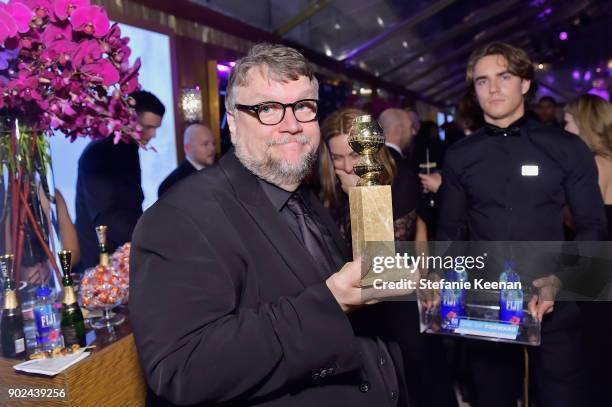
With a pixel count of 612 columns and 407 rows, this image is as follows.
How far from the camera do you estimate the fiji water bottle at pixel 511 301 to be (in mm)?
1492

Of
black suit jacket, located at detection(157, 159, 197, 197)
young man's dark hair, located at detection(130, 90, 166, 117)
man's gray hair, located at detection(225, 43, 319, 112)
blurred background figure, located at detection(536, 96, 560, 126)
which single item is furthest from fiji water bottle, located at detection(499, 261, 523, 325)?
blurred background figure, located at detection(536, 96, 560, 126)

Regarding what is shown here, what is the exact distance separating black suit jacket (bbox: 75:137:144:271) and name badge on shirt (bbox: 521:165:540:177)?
197 centimetres

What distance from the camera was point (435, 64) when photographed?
11.3 meters

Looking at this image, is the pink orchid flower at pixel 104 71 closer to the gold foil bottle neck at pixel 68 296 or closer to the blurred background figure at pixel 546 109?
the gold foil bottle neck at pixel 68 296

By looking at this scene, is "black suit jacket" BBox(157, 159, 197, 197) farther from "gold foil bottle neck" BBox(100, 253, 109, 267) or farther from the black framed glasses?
the black framed glasses

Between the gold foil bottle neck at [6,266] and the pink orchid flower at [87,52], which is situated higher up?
the pink orchid flower at [87,52]

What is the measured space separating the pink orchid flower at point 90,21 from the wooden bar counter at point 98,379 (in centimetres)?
93

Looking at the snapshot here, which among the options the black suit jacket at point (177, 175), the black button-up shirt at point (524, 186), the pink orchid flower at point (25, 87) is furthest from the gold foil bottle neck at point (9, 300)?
the black suit jacket at point (177, 175)

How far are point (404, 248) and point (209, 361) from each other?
1.70 ft

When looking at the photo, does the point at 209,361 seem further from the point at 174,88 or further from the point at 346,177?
the point at 174,88

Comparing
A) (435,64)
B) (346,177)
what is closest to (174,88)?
(346,177)

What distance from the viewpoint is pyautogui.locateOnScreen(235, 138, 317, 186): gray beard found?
45.1 inches

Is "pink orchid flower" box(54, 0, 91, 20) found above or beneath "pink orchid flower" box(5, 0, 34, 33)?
above

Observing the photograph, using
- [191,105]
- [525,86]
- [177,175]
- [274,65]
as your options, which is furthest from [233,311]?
[191,105]
